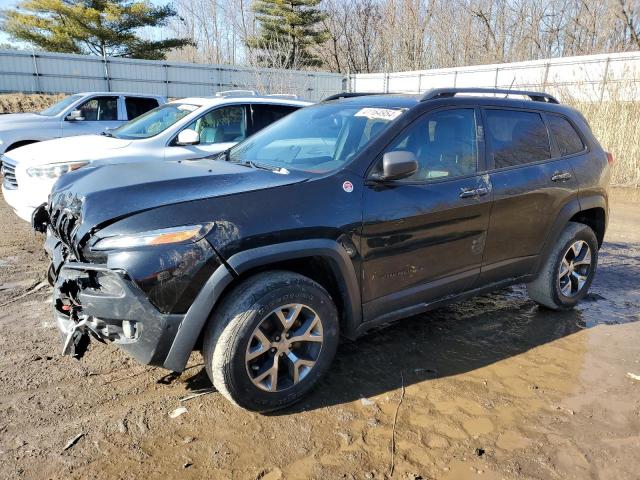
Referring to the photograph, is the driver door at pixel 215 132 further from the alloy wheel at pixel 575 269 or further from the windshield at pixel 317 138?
the alloy wheel at pixel 575 269

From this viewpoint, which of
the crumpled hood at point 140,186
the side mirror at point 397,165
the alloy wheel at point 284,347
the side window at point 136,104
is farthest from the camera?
the side window at point 136,104

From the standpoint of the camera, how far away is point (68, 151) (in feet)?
20.1

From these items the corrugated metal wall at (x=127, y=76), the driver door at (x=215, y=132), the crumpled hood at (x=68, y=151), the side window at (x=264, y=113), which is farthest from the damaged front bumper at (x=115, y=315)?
the corrugated metal wall at (x=127, y=76)

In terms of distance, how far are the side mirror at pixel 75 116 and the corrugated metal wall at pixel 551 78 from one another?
1145 cm

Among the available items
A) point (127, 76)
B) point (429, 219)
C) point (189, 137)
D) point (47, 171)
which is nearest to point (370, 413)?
point (429, 219)

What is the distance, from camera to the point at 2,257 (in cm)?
574

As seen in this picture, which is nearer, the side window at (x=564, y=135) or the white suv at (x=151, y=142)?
the side window at (x=564, y=135)

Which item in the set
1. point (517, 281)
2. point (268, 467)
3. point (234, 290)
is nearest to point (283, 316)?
point (234, 290)

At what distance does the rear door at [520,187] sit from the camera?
12.7 ft

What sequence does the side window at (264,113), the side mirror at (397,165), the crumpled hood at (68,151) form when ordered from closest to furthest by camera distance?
the side mirror at (397,165), the crumpled hood at (68,151), the side window at (264,113)

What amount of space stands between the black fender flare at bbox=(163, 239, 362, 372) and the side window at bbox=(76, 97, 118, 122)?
29.6ft

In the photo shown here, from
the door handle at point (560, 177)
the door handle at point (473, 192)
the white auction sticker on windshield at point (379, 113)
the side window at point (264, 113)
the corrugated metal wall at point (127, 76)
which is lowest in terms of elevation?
the door handle at point (473, 192)

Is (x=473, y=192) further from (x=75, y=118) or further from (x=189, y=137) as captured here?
(x=75, y=118)

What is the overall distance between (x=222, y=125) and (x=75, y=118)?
4681 millimetres
